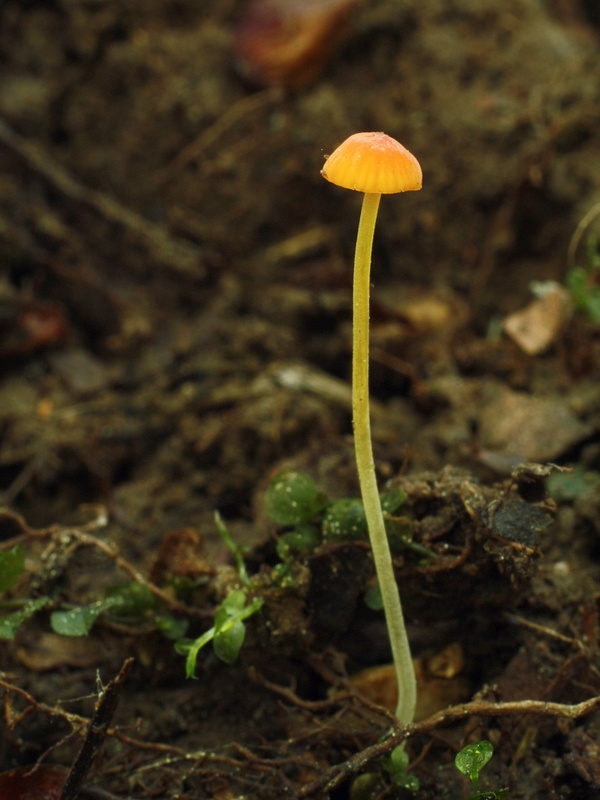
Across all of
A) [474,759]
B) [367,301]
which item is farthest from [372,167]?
[474,759]

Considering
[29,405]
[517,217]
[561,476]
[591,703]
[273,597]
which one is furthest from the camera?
[517,217]

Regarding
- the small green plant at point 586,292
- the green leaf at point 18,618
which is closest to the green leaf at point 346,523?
the green leaf at point 18,618

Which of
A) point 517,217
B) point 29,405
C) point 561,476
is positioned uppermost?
point 517,217

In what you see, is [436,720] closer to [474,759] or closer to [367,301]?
[474,759]

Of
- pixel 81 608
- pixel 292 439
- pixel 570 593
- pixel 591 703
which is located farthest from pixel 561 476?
pixel 81 608

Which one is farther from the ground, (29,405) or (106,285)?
(106,285)

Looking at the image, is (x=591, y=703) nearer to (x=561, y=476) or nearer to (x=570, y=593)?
(x=570, y=593)

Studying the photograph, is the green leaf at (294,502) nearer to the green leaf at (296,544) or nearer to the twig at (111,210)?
the green leaf at (296,544)
